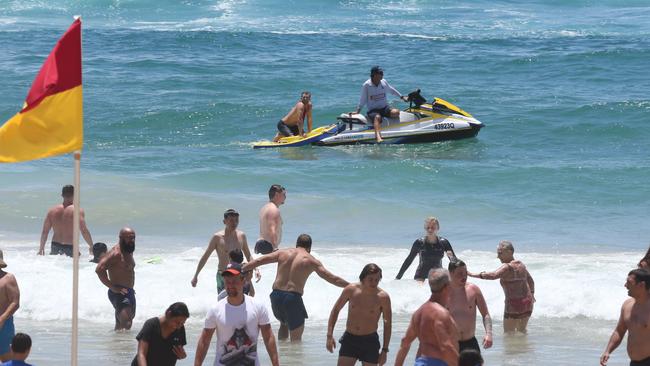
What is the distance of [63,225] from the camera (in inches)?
551

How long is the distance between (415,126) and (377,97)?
4.02 ft

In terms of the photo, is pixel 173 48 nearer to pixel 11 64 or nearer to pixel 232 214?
pixel 11 64

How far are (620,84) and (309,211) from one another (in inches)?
508

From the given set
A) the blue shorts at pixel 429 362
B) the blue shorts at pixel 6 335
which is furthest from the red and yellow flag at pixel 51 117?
the blue shorts at pixel 429 362

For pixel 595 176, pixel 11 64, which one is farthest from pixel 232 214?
pixel 11 64

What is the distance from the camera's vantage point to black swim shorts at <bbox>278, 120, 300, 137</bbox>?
22234 mm

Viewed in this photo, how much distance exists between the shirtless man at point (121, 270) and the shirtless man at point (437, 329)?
3.70 metres

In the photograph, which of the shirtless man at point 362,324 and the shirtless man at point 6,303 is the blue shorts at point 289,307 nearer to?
the shirtless man at point 362,324

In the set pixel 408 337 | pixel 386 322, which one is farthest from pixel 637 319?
pixel 386 322

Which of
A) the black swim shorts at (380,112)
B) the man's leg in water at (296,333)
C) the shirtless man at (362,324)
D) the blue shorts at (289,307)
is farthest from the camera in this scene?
the black swim shorts at (380,112)

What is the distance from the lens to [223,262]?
11711mm

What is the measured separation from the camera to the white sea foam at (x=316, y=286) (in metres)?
12.8

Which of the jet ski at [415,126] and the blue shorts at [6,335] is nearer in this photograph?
the blue shorts at [6,335]

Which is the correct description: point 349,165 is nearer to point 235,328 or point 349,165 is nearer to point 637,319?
point 637,319
